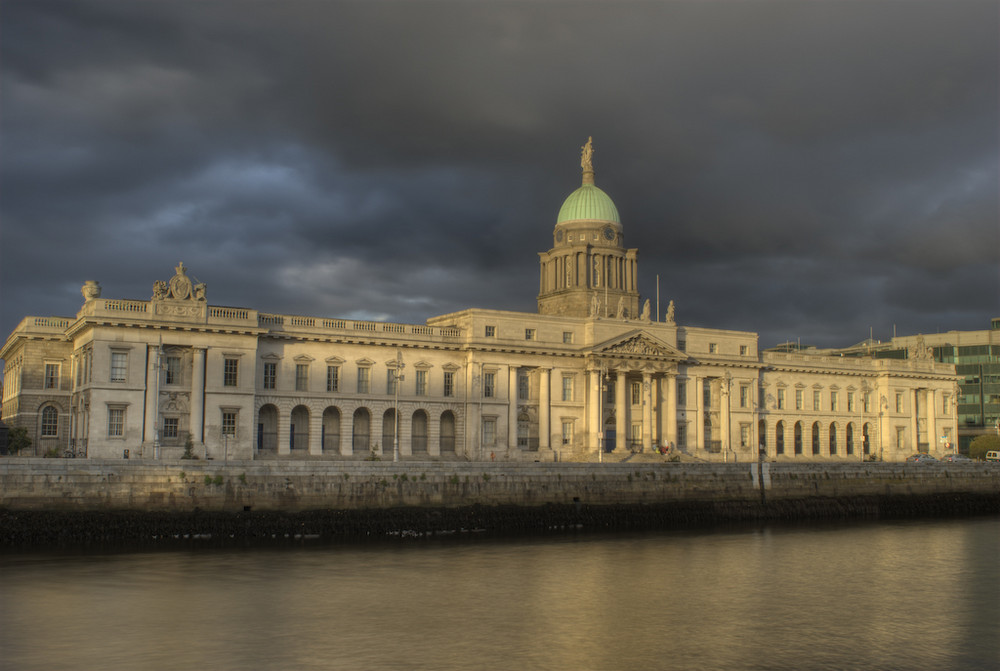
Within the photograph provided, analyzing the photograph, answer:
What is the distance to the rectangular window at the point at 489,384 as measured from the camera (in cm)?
7706

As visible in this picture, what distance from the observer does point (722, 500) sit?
65.6 meters

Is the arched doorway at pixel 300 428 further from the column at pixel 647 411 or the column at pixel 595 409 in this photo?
the column at pixel 647 411

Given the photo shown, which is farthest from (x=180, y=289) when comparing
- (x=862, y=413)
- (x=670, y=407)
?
(x=862, y=413)

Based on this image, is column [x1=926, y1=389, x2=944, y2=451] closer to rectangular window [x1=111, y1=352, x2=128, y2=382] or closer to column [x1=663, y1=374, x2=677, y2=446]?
column [x1=663, y1=374, x2=677, y2=446]

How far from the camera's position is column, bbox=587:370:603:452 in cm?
7906

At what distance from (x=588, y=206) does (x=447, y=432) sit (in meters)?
28.0

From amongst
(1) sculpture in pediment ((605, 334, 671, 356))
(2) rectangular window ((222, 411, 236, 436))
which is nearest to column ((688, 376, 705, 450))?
(1) sculpture in pediment ((605, 334, 671, 356))

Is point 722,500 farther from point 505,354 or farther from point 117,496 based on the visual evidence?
point 117,496

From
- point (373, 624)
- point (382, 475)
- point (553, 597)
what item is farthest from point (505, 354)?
point (373, 624)

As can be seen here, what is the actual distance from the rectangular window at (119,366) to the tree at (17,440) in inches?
295

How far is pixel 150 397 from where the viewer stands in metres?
63.3

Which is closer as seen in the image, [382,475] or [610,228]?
[382,475]

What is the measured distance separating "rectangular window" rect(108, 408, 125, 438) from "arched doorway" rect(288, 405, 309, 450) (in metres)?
12.4

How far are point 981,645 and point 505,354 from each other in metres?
50.1
